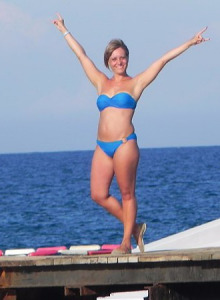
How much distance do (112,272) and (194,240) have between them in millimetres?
4781

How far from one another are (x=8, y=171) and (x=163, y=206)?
50981mm

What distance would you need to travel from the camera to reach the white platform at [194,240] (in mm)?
16125

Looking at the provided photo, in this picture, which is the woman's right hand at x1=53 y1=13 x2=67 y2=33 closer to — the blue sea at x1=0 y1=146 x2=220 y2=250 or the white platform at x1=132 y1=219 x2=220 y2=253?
the white platform at x1=132 y1=219 x2=220 y2=253

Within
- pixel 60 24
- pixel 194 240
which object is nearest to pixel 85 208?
pixel 194 240

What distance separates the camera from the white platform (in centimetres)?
1612

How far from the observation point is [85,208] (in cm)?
5284

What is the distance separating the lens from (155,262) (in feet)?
38.9

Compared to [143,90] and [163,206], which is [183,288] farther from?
[163,206]

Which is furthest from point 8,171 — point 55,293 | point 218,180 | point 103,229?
point 55,293

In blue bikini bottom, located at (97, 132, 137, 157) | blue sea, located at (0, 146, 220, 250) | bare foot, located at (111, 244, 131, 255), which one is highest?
blue sea, located at (0, 146, 220, 250)

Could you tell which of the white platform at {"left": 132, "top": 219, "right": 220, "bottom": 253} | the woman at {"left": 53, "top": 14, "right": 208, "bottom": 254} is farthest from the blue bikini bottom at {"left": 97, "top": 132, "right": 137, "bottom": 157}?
the white platform at {"left": 132, "top": 219, "right": 220, "bottom": 253}

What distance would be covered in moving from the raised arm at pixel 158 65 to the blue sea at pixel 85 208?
2491 cm

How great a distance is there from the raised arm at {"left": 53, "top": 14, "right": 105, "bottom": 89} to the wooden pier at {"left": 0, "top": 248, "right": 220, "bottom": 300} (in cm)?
168

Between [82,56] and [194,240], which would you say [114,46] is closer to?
[82,56]
